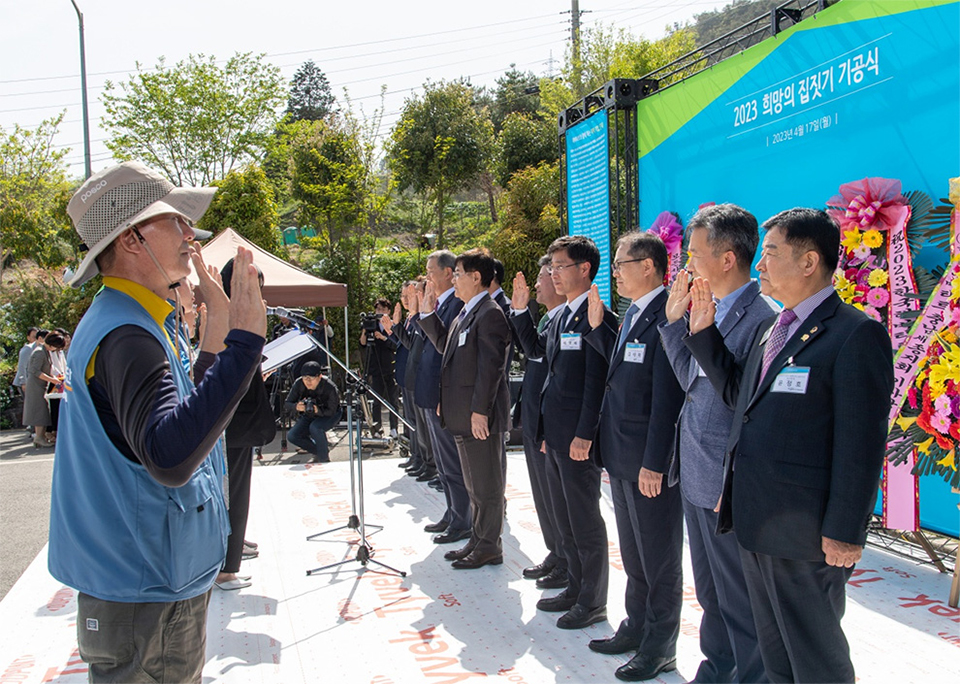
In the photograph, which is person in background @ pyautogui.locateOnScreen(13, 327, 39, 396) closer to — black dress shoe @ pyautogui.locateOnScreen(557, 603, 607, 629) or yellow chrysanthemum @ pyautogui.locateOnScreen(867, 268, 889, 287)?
black dress shoe @ pyautogui.locateOnScreen(557, 603, 607, 629)

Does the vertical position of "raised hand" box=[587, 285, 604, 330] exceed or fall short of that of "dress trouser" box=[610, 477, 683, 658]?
it exceeds it

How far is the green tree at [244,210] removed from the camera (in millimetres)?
16344

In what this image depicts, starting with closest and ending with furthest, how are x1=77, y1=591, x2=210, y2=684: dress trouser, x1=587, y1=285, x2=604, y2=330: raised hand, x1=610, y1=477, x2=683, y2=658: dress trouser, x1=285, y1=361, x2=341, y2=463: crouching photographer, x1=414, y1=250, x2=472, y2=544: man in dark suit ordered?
x1=77, y1=591, x2=210, y2=684: dress trouser, x1=610, y1=477, x2=683, y2=658: dress trouser, x1=587, y1=285, x2=604, y2=330: raised hand, x1=414, y1=250, x2=472, y2=544: man in dark suit, x1=285, y1=361, x2=341, y2=463: crouching photographer

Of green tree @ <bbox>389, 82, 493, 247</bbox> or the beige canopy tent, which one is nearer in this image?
the beige canopy tent

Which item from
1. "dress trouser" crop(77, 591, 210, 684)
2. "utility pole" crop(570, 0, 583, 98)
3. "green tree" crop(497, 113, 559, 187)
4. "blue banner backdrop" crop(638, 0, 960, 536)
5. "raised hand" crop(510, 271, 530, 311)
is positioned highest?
"utility pole" crop(570, 0, 583, 98)

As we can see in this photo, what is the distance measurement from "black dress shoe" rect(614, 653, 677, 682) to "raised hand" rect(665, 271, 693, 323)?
127 centimetres

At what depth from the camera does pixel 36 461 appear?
343 inches

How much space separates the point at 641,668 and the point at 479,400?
1603mm

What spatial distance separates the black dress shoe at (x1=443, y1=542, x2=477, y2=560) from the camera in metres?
4.09

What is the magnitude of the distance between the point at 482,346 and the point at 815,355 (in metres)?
2.22

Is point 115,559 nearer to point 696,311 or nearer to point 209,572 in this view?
point 209,572

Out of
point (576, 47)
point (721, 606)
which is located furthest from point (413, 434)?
point (576, 47)

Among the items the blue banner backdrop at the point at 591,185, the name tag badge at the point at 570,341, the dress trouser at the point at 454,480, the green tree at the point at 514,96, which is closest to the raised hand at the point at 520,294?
the name tag badge at the point at 570,341

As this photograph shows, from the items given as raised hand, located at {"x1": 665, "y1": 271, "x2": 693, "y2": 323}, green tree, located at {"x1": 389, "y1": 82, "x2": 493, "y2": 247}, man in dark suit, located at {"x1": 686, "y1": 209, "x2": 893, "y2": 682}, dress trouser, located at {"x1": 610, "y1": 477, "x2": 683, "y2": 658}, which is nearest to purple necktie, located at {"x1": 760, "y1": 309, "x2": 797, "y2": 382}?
man in dark suit, located at {"x1": 686, "y1": 209, "x2": 893, "y2": 682}
